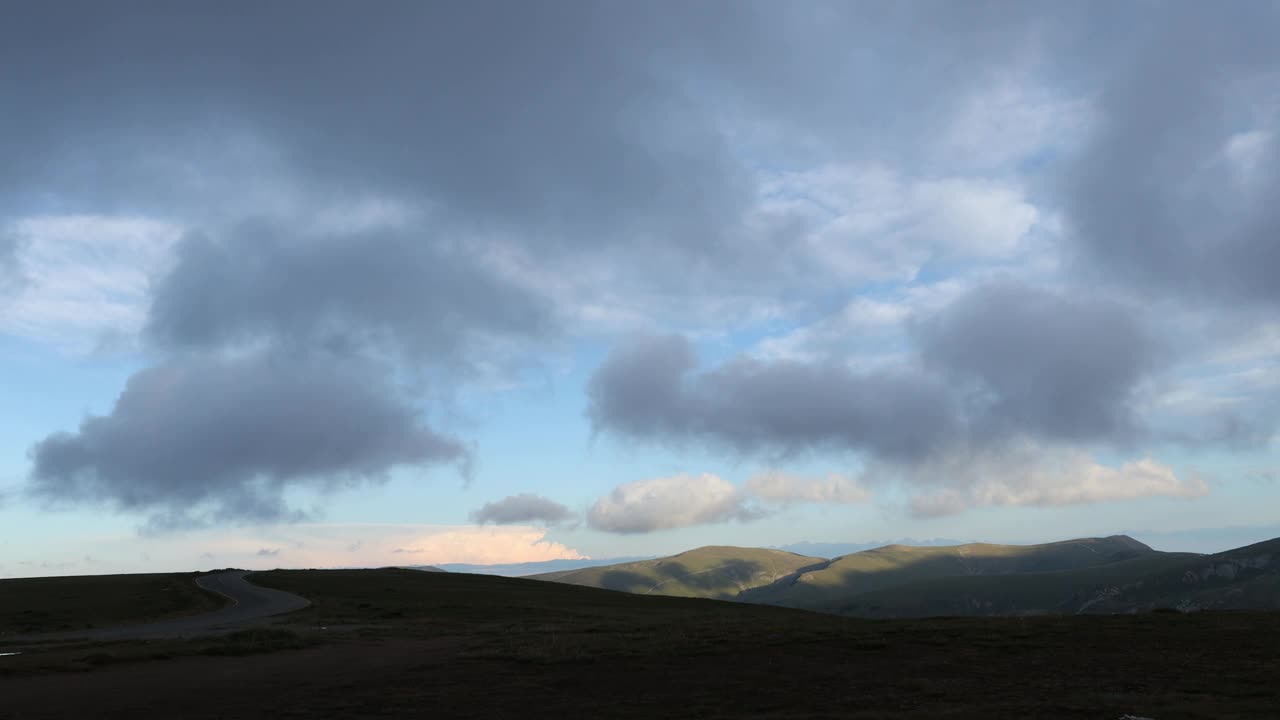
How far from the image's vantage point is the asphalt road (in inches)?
2402

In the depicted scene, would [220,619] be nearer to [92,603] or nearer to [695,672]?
[92,603]

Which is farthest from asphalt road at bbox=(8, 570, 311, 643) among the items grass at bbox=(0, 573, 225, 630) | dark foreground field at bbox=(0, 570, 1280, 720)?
dark foreground field at bbox=(0, 570, 1280, 720)

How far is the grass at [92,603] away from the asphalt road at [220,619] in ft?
10.2

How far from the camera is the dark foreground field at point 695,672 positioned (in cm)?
2780

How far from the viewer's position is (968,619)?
169 feet

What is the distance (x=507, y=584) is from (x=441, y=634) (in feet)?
285

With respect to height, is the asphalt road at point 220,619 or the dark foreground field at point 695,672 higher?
the dark foreground field at point 695,672

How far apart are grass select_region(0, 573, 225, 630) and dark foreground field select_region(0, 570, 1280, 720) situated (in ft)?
110

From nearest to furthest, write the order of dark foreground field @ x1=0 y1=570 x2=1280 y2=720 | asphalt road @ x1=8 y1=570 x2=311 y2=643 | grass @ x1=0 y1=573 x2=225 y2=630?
dark foreground field @ x1=0 y1=570 x2=1280 y2=720 → asphalt road @ x1=8 y1=570 x2=311 y2=643 → grass @ x1=0 y1=573 x2=225 y2=630

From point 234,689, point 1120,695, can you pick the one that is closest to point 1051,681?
point 1120,695

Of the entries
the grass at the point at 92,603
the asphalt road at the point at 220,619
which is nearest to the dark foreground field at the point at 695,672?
the asphalt road at the point at 220,619

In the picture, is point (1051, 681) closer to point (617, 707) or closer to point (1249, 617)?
point (617, 707)

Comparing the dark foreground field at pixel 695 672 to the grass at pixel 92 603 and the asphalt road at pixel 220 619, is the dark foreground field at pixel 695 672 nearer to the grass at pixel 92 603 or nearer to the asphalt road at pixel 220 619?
the asphalt road at pixel 220 619

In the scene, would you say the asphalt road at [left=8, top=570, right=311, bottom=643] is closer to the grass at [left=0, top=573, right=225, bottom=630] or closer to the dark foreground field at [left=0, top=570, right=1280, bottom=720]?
the grass at [left=0, top=573, right=225, bottom=630]
